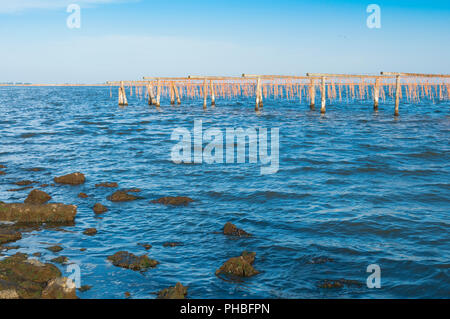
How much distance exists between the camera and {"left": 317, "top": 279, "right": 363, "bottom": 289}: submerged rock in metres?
7.46

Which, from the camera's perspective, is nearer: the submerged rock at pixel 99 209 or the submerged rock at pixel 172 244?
the submerged rock at pixel 172 244

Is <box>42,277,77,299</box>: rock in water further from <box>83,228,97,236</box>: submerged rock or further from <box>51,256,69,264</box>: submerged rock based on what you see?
<box>83,228,97,236</box>: submerged rock

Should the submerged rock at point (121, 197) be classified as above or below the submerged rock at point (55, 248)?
above

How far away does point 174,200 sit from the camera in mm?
12867

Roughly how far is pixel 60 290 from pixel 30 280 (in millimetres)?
1171

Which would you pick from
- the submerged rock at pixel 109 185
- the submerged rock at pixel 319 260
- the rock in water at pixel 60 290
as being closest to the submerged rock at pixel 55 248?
the rock in water at pixel 60 290

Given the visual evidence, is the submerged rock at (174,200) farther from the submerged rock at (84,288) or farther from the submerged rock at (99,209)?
the submerged rock at (84,288)

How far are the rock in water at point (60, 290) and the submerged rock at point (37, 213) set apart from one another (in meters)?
4.75

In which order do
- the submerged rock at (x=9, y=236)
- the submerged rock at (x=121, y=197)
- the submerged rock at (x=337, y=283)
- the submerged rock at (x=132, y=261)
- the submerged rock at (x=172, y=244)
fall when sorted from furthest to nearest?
the submerged rock at (x=121, y=197) → the submerged rock at (x=172, y=244) → the submerged rock at (x=9, y=236) → the submerged rock at (x=132, y=261) → the submerged rock at (x=337, y=283)

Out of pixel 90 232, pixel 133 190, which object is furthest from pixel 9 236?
pixel 133 190

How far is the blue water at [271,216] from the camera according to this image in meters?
7.75

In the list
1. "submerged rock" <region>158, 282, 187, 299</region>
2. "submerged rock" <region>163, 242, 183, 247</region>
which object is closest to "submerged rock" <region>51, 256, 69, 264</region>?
"submerged rock" <region>163, 242, 183, 247</region>

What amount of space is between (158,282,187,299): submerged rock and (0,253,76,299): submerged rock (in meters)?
1.42
